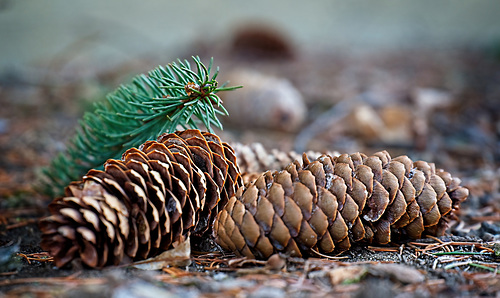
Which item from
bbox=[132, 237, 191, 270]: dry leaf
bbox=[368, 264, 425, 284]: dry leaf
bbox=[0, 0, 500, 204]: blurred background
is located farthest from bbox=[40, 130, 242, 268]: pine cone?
bbox=[0, 0, 500, 204]: blurred background

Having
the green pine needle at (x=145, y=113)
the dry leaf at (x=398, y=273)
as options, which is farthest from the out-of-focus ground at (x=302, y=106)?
the green pine needle at (x=145, y=113)

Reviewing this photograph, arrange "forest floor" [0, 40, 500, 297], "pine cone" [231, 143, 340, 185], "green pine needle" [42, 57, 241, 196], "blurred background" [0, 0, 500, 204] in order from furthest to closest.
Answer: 1. "blurred background" [0, 0, 500, 204]
2. "pine cone" [231, 143, 340, 185]
3. "green pine needle" [42, 57, 241, 196]
4. "forest floor" [0, 40, 500, 297]

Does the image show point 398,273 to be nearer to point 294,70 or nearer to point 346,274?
point 346,274

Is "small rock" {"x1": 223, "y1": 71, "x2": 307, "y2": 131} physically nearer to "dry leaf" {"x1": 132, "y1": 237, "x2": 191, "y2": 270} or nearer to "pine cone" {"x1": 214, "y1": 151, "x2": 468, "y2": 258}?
"pine cone" {"x1": 214, "y1": 151, "x2": 468, "y2": 258}

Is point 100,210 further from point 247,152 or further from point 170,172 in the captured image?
point 247,152

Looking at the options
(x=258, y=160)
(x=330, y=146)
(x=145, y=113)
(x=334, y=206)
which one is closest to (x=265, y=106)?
(x=330, y=146)

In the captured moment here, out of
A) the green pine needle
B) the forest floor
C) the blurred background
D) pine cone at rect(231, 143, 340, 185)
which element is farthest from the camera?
the blurred background

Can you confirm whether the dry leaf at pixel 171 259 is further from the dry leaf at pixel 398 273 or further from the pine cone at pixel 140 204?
the dry leaf at pixel 398 273
